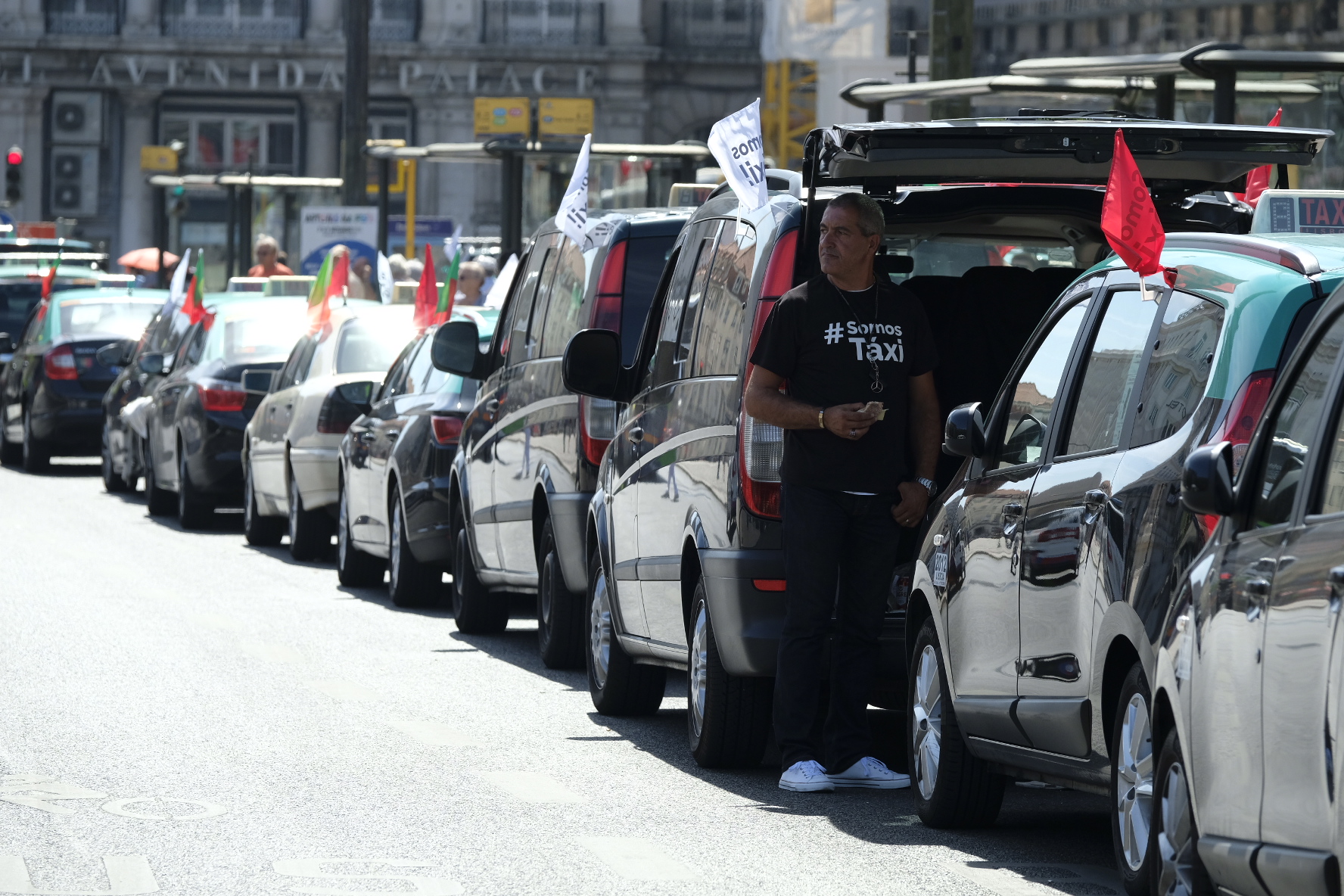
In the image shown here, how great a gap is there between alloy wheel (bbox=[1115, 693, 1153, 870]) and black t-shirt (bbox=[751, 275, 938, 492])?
7.14 ft

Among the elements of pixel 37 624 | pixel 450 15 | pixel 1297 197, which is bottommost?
pixel 37 624

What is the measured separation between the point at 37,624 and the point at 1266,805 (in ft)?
31.9

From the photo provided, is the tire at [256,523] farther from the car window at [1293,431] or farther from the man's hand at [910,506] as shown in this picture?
the car window at [1293,431]

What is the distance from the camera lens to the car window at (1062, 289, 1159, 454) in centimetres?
708

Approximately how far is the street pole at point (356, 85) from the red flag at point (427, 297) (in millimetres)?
9105

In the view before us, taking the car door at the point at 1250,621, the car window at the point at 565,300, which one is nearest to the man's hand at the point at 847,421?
the car door at the point at 1250,621

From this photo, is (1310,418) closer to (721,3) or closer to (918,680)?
(918,680)

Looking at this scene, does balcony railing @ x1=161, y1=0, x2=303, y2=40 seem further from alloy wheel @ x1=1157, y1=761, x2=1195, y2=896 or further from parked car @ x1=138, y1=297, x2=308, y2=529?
alloy wheel @ x1=1157, y1=761, x2=1195, y2=896

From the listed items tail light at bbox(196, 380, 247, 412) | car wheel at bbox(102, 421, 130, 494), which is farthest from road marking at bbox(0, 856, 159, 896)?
car wheel at bbox(102, 421, 130, 494)

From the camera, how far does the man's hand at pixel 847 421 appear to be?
8609 mm

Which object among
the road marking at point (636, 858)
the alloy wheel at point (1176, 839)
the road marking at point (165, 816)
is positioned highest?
the alloy wheel at point (1176, 839)

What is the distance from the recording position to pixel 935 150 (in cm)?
892

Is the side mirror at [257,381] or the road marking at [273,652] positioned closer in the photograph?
the road marking at [273,652]

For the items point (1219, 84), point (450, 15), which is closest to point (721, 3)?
point (450, 15)
